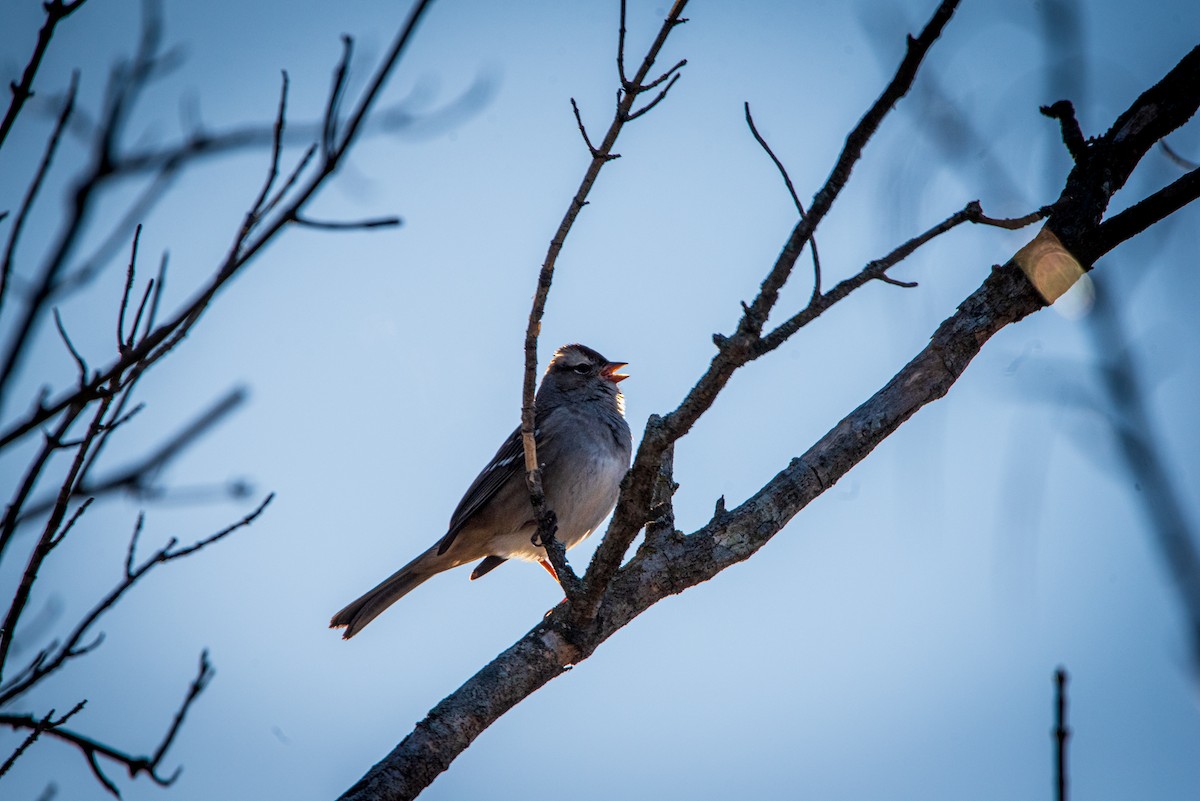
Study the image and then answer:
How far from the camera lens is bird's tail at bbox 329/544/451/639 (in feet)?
22.8

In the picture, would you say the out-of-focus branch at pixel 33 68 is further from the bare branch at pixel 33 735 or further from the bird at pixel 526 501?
the bird at pixel 526 501

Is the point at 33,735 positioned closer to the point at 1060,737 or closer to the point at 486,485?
the point at 1060,737

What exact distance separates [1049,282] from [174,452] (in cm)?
347

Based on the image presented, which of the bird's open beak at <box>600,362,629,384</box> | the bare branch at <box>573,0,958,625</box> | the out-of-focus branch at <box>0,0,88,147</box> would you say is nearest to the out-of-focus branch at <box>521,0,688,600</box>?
the bare branch at <box>573,0,958,625</box>

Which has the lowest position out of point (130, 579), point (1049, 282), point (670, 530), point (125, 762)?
point (125, 762)

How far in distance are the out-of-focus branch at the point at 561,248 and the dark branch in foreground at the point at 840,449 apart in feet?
0.90

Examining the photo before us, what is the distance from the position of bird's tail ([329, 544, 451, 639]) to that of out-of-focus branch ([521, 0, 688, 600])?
9.98ft

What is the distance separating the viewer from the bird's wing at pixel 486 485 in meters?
7.21

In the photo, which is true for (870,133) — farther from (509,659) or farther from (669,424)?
(509,659)

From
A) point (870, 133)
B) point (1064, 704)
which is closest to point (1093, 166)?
point (870, 133)

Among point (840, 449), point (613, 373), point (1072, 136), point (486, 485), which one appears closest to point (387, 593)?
point (486, 485)

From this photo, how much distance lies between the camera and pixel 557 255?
11.8 feet

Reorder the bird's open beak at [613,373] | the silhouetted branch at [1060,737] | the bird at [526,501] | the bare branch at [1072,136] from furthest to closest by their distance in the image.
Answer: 1. the bird's open beak at [613,373]
2. the bird at [526,501]
3. the bare branch at [1072,136]
4. the silhouetted branch at [1060,737]

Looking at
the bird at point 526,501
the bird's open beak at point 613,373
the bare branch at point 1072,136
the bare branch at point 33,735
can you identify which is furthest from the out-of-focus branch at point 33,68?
the bird's open beak at point 613,373
